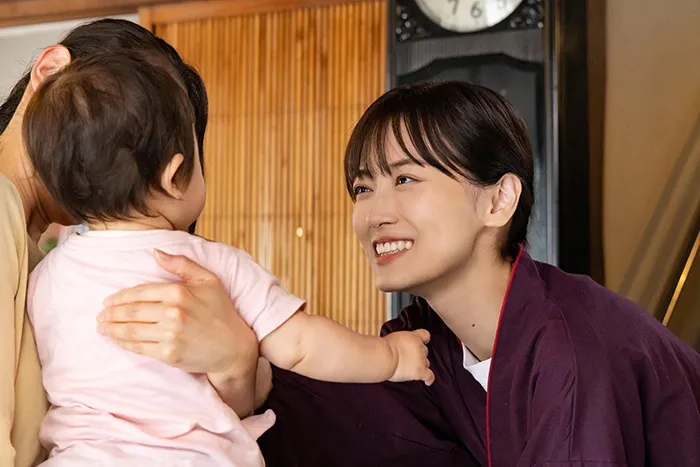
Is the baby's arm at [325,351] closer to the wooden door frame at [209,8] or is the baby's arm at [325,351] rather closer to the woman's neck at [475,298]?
the woman's neck at [475,298]

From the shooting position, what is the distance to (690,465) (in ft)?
4.54

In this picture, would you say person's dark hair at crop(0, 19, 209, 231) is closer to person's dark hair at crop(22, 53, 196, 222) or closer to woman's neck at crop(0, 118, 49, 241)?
woman's neck at crop(0, 118, 49, 241)

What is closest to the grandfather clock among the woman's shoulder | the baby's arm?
the baby's arm

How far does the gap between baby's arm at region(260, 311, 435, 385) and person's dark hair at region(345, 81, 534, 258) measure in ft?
1.66

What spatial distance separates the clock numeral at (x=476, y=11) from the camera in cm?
300

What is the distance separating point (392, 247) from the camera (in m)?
1.58

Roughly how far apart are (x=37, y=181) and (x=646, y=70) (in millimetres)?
2726

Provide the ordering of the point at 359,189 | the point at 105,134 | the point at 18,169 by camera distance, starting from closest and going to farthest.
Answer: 1. the point at 105,134
2. the point at 18,169
3. the point at 359,189

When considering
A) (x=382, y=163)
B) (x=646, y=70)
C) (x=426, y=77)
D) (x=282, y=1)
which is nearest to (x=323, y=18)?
(x=282, y=1)

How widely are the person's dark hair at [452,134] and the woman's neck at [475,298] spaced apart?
77 mm

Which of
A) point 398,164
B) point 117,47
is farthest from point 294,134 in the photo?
point 117,47

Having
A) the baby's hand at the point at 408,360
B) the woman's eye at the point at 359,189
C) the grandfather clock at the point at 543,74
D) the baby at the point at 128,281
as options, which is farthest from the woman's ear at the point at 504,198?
the grandfather clock at the point at 543,74

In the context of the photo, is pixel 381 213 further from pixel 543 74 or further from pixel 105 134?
pixel 543 74

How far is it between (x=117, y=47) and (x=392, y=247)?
0.61 metres
